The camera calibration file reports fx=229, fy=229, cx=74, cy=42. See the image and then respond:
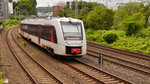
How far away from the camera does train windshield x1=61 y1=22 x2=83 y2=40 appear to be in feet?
51.4

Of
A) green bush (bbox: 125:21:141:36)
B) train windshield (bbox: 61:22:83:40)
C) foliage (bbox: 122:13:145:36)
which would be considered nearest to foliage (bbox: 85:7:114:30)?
foliage (bbox: 122:13:145:36)

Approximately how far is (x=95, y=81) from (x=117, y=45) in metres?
15.7

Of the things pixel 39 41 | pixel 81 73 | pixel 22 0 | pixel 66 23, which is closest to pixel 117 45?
pixel 39 41

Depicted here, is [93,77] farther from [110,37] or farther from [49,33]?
[110,37]

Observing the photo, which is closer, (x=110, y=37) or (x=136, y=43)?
(x=136, y=43)

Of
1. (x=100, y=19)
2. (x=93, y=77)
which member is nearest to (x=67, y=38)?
(x=93, y=77)

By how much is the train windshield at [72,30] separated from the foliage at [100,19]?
20.2 metres

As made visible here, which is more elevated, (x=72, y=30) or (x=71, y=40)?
(x=72, y=30)

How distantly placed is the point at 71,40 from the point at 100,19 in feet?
69.9

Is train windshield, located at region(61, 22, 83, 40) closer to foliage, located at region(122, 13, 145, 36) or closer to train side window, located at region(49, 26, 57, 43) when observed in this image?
train side window, located at region(49, 26, 57, 43)

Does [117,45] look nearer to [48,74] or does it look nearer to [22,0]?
[48,74]

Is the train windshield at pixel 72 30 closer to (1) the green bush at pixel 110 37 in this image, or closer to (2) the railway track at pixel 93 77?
(2) the railway track at pixel 93 77

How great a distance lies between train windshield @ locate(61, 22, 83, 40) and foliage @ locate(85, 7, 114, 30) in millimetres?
20173

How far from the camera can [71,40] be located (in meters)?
15.5
